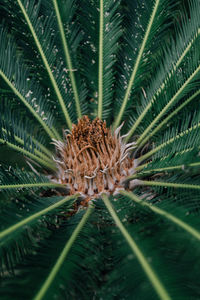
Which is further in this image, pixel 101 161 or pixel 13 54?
pixel 13 54

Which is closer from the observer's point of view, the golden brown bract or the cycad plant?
the cycad plant

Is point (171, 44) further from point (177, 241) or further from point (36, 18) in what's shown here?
point (177, 241)

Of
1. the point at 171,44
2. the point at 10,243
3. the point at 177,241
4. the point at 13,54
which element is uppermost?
the point at 13,54

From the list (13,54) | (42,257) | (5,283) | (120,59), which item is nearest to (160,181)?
(42,257)

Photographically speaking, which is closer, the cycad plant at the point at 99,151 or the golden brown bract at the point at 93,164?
the cycad plant at the point at 99,151

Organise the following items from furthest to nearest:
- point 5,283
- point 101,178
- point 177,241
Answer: point 101,178 → point 177,241 → point 5,283
